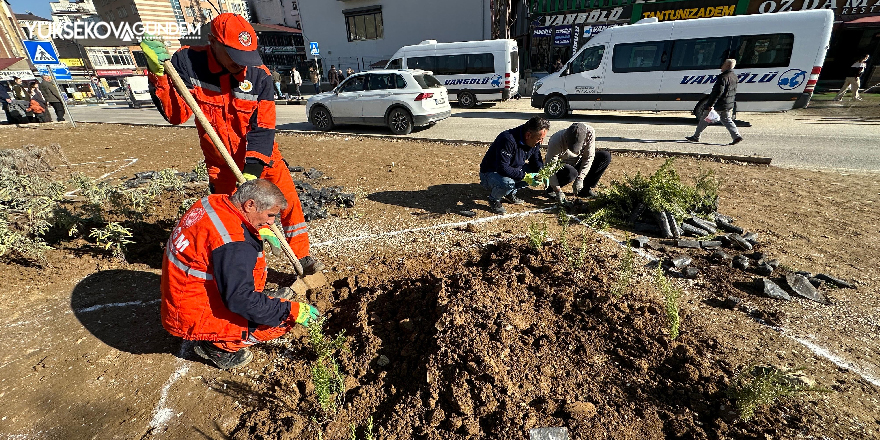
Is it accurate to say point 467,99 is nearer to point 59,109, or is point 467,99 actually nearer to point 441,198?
point 441,198

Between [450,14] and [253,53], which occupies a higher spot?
[450,14]

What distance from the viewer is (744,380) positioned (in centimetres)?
204

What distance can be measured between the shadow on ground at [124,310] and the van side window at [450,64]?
13.6m

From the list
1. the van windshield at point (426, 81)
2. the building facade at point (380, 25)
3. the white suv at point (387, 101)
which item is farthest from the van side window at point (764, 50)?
the building facade at point (380, 25)

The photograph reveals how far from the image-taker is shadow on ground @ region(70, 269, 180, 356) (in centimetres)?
266

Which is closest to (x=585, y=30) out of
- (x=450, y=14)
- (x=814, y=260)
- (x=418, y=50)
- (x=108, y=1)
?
(x=450, y=14)

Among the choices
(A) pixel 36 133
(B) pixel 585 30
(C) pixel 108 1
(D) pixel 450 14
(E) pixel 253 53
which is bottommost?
(A) pixel 36 133

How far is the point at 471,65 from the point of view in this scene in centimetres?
1456

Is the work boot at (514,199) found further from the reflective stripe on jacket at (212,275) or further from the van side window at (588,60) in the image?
the van side window at (588,60)

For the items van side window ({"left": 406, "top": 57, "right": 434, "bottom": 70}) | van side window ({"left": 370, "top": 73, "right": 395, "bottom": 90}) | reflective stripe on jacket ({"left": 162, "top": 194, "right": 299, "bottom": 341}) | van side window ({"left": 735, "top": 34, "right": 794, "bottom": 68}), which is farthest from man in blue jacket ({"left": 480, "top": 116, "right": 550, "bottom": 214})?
van side window ({"left": 406, "top": 57, "right": 434, "bottom": 70})

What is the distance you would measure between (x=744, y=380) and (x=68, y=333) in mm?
4638

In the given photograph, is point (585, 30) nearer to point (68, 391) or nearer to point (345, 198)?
point (345, 198)

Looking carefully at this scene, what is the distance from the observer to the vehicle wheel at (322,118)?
10.6 m

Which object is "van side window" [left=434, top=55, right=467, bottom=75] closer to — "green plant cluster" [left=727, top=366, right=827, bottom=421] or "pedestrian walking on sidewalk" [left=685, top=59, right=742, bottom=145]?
"pedestrian walking on sidewalk" [left=685, top=59, right=742, bottom=145]
